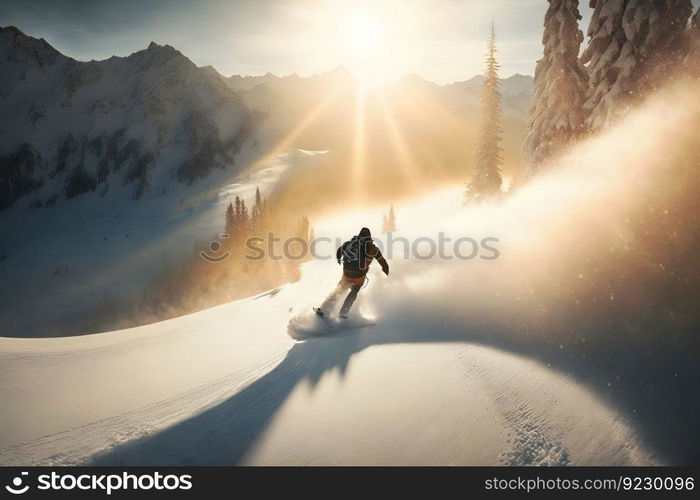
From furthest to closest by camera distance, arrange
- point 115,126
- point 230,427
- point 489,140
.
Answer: point 115,126, point 489,140, point 230,427

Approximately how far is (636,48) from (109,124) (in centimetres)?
21661

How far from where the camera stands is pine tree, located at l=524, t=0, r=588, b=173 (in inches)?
874

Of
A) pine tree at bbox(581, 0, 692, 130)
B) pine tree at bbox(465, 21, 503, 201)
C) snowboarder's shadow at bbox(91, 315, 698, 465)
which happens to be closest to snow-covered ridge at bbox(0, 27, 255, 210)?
pine tree at bbox(465, 21, 503, 201)

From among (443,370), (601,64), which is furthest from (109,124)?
(443,370)

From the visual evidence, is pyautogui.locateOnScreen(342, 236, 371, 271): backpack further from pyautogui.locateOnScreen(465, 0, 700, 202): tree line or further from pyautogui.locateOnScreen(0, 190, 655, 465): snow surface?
pyautogui.locateOnScreen(465, 0, 700, 202): tree line

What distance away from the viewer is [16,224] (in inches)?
6196

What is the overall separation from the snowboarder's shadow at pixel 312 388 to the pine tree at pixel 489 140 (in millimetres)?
34422

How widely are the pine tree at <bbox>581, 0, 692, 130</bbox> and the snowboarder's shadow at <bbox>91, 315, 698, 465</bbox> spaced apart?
59.3 feet

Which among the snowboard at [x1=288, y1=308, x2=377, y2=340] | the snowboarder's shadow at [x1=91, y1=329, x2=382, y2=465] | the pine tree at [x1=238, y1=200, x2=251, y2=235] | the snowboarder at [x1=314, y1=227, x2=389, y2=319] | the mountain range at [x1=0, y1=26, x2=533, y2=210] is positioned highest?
the mountain range at [x1=0, y1=26, x2=533, y2=210]

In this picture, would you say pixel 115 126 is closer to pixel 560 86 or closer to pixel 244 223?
pixel 244 223

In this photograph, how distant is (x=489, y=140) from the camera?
125ft

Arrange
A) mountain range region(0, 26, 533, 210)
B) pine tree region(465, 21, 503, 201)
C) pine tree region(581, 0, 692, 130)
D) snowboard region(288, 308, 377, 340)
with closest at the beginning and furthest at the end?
snowboard region(288, 308, 377, 340) < pine tree region(581, 0, 692, 130) < pine tree region(465, 21, 503, 201) < mountain range region(0, 26, 533, 210)
